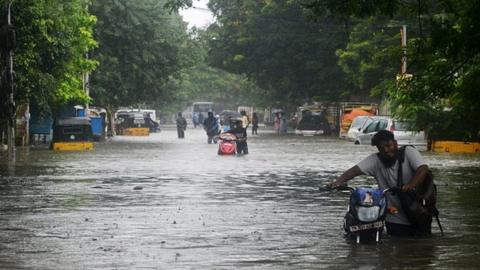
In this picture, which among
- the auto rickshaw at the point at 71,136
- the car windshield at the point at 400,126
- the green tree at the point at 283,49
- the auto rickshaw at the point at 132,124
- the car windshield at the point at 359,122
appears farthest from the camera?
the auto rickshaw at the point at 132,124

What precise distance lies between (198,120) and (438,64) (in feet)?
399

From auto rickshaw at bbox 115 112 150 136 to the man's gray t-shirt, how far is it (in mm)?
75407

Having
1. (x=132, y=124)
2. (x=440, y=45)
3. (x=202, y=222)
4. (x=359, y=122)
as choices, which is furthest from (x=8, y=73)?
(x=132, y=124)

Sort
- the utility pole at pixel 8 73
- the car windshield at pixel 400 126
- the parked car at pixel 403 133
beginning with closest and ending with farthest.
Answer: the utility pole at pixel 8 73 < the parked car at pixel 403 133 < the car windshield at pixel 400 126

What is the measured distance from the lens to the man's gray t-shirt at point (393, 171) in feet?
46.2

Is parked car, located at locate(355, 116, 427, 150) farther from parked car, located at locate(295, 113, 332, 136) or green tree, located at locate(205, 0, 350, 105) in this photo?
parked car, located at locate(295, 113, 332, 136)

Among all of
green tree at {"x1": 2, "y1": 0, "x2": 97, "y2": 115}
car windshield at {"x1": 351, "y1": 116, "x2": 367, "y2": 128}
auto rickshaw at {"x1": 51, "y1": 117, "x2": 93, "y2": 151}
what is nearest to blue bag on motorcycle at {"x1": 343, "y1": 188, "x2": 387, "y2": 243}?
green tree at {"x1": 2, "y1": 0, "x2": 97, "y2": 115}

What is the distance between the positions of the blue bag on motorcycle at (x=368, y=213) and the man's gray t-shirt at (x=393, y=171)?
1.41ft

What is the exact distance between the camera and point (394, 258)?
490 inches

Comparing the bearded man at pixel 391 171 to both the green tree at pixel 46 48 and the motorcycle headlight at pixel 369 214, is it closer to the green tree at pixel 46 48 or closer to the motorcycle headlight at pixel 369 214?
the motorcycle headlight at pixel 369 214

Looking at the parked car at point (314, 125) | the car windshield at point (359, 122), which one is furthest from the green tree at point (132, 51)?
the car windshield at point (359, 122)

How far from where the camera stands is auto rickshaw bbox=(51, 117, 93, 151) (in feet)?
163

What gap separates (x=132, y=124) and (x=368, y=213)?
81.5 m

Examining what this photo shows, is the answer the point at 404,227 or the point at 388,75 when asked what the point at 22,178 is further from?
the point at 388,75
